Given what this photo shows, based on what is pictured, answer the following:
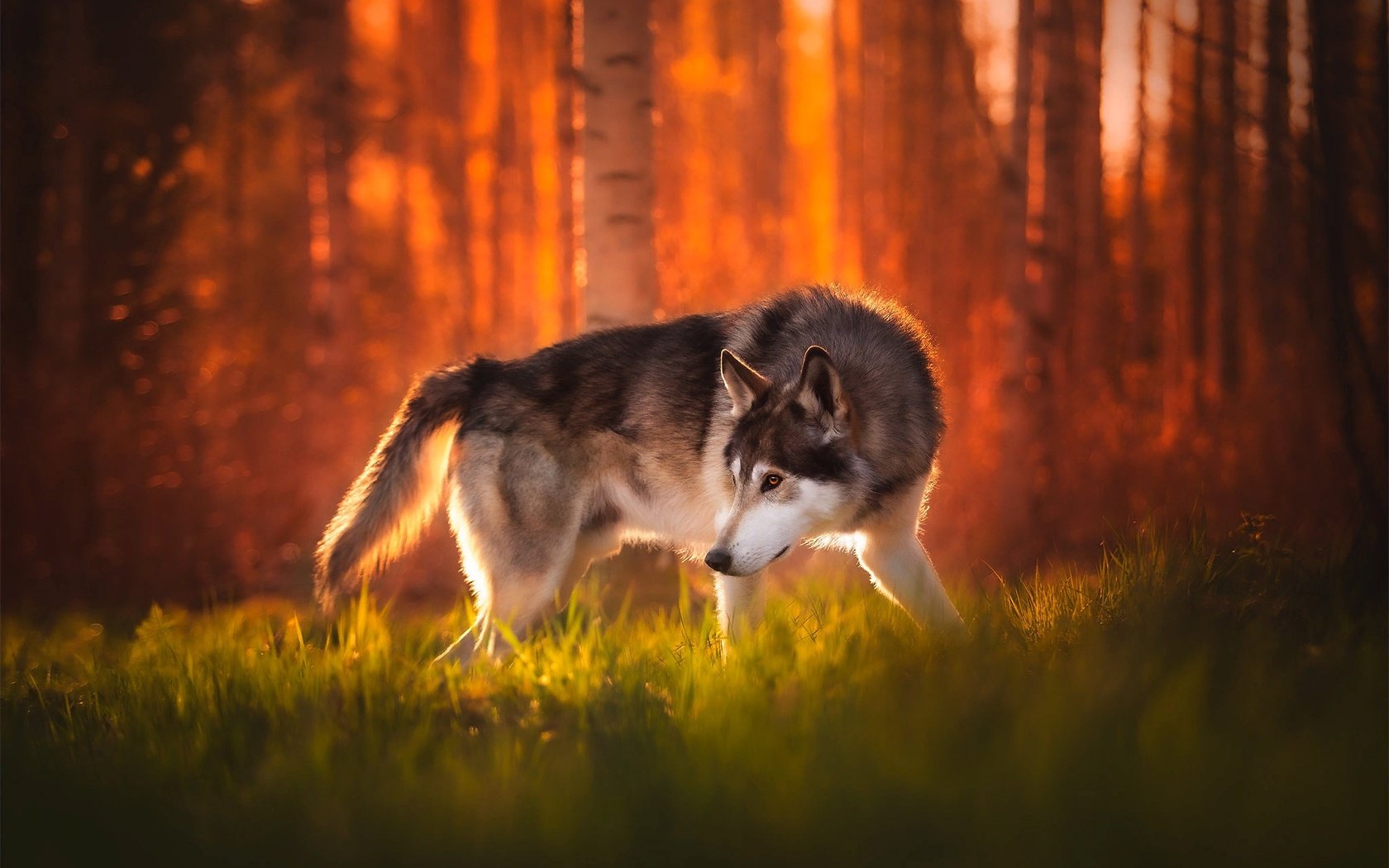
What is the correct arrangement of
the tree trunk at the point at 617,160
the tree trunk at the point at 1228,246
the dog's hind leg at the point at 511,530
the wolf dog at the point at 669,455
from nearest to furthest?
the wolf dog at the point at 669,455
the dog's hind leg at the point at 511,530
the tree trunk at the point at 617,160
the tree trunk at the point at 1228,246

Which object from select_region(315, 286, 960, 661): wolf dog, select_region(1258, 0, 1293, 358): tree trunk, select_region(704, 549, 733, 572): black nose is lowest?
select_region(704, 549, 733, 572): black nose

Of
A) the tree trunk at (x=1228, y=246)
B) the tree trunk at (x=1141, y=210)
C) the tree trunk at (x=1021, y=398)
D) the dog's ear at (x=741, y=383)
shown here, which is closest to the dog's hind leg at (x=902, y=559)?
the dog's ear at (x=741, y=383)

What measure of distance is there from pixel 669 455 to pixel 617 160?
2.53 m

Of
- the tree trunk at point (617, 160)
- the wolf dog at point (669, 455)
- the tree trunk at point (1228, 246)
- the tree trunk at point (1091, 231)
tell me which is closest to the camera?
the wolf dog at point (669, 455)

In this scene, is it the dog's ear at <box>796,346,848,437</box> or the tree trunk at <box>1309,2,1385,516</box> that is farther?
the dog's ear at <box>796,346,848,437</box>

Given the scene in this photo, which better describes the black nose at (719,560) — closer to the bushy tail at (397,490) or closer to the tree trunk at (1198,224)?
the bushy tail at (397,490)

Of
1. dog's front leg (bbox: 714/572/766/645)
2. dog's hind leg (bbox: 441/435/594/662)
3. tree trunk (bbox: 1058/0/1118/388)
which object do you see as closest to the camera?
dog's front leg (bbox: 714/572/766/645)

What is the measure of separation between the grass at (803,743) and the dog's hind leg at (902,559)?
0.35m

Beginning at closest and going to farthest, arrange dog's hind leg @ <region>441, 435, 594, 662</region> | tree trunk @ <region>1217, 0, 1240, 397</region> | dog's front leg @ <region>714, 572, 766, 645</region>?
dog's front leg @ <region>714, 572, 766, 645</region>, dog's hind leg @ <region>441, 435, 594, 662</region>, tree trunk @ <region>1217, 0, 1240, 397</region>

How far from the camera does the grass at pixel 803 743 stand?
265cm

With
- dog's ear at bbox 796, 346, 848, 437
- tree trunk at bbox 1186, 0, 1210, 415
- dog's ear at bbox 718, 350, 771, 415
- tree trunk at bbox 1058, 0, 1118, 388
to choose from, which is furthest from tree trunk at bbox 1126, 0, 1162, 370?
dog's ear at bbox 718, 350, 771, 415

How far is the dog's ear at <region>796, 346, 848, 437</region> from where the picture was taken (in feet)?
14.3

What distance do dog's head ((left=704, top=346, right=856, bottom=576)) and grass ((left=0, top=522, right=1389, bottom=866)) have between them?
52 cm

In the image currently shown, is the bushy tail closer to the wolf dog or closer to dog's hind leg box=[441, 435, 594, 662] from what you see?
the wolf dog
